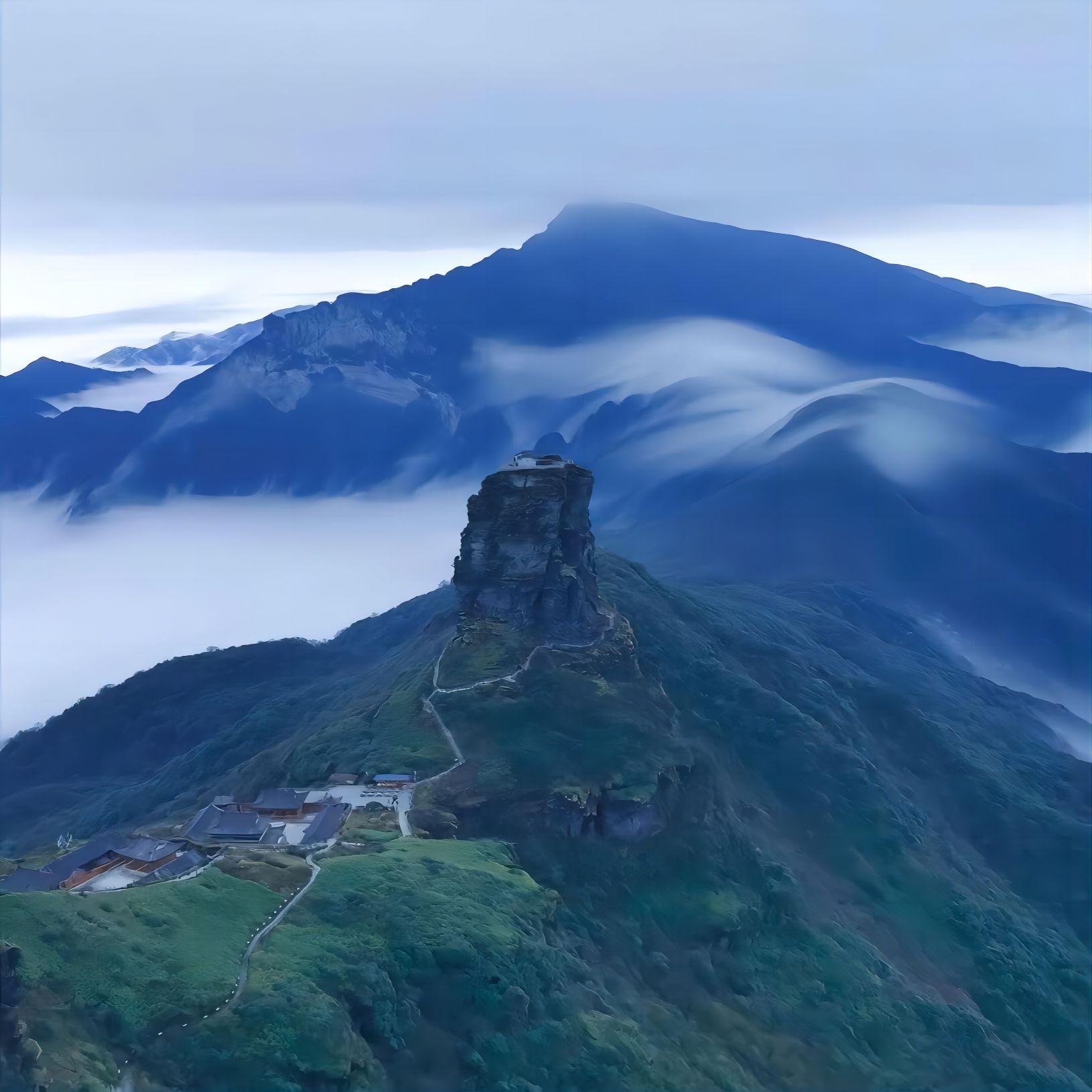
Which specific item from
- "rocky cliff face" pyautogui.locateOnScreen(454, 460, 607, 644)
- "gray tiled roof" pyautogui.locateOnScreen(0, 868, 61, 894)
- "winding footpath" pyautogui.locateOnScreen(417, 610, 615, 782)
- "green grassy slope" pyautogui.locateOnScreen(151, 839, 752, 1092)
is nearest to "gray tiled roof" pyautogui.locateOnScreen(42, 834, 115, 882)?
"gray tiled roof" pyautogui.locateOnScreen(0, 868, 61, 894)

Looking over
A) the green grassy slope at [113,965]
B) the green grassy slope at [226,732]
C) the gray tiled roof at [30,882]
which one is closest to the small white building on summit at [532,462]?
the green grassy slope at [226,732]

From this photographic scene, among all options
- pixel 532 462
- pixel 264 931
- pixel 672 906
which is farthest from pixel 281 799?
pixel 532 462

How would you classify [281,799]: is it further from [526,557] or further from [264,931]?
[526,557]

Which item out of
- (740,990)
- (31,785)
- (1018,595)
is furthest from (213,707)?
(1018,595)

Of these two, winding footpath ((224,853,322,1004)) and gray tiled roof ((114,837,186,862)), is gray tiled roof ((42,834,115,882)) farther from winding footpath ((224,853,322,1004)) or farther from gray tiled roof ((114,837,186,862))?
winding footpath ((224,853,322,1004))

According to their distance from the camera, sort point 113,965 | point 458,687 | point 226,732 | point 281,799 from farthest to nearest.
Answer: point 226,732 < point 458,687 < point 281,799 < point 113,965

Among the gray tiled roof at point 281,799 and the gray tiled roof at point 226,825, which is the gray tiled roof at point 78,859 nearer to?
the gray tiled roof at point 226,825
